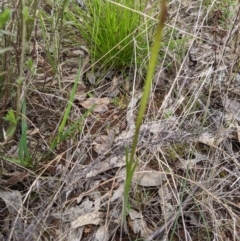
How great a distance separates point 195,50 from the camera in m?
1.91

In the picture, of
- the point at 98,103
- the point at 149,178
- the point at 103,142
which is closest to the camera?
the point at 149,178

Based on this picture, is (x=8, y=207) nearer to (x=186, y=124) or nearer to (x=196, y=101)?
(x=186, y=124)

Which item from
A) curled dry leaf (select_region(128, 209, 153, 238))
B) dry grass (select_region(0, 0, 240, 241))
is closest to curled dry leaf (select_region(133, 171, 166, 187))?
Result: dry grass (select_region(0, 0, 240, 241))

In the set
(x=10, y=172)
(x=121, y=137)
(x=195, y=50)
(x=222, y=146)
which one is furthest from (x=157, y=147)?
(x=195, y=50)

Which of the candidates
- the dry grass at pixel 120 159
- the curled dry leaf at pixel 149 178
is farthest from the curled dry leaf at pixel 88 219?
the curled dry leaf at pixel 149 178

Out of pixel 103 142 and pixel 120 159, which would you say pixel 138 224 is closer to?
pixel 120 159

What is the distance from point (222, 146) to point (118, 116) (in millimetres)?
425

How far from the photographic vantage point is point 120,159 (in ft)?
4.73

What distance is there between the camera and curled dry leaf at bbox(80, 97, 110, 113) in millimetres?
1670

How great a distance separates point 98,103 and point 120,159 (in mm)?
339

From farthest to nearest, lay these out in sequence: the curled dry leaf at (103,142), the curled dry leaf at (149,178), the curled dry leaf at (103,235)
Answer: the curled dry leaf at (103,142)
the curled dry leaf at (149,178)
the curled dry leaf at (103,235)

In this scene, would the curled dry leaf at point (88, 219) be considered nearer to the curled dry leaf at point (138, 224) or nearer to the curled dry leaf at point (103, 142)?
the curled dry leaf at point (138, 224)

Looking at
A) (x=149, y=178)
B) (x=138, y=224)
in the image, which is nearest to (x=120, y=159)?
(x=149, y=178)

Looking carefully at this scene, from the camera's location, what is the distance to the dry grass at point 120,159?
1284mm
